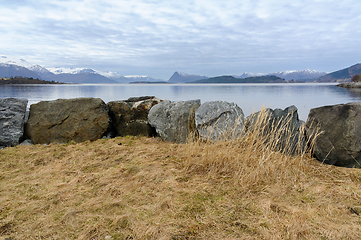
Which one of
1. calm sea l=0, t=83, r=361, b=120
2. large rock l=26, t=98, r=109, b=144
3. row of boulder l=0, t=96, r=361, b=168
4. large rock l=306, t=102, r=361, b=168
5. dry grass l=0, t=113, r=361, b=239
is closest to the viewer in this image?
dry grass l=0, t=113, r=361, b=239

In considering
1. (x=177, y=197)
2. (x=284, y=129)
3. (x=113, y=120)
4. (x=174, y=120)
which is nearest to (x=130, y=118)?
(x=113, y=120)

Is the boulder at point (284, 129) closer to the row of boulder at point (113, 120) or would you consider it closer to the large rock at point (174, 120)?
the row of boulder at point (113, 120)

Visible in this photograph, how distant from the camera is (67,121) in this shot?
20.4 ft

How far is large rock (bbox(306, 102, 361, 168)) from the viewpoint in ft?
12.3

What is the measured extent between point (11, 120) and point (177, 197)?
5921 mm

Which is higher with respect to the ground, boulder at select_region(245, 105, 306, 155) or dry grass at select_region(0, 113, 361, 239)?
boulder at select_region(245, 105, 306, 155)

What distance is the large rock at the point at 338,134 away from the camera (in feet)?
12.3

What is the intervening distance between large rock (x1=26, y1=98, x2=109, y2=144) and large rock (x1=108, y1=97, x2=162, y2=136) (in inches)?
15.8

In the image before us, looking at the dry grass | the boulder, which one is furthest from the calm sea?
the dry grass

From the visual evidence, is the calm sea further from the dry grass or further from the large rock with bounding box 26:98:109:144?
the large rock with bounding box 26:98:109:144

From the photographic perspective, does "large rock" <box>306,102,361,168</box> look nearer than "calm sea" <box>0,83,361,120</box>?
Yes

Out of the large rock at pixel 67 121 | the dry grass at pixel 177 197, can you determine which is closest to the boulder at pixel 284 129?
the dry grass at pixel 177 197

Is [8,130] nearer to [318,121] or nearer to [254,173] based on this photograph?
[254,173]

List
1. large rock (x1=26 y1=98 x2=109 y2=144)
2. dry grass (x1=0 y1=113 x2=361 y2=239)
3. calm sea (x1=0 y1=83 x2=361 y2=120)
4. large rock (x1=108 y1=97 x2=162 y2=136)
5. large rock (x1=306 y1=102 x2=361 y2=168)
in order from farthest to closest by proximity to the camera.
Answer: calm sea (x1=0 y1=83 x2=361 y2=120) < large rock (x1=108 y1=97 x2=162 y2=136) < large rock (x1=26 y1=98 x2=109 y2=144) < large rock (x1=306 y1=102 x2=361 y2=168) < dry grass (x1=0 y1=113 x2=361 y2=239)
